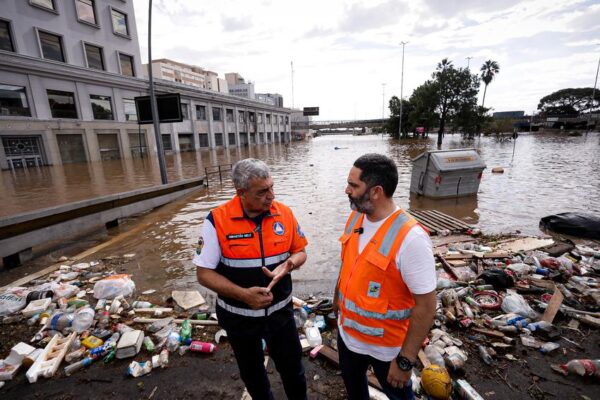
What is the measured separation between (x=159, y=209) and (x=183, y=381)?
350 inches

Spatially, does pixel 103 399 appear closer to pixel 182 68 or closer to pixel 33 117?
pixel 33 117

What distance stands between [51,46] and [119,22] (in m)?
7.72

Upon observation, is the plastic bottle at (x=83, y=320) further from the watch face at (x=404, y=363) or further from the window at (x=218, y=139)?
the window at (x=218, y=139)

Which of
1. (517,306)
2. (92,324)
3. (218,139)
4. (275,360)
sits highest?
(218,139)

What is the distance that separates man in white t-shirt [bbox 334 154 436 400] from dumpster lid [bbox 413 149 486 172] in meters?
9.94

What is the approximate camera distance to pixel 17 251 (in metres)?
5.80

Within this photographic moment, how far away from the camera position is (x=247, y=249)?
207 centimetres

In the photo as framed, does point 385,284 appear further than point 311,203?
No

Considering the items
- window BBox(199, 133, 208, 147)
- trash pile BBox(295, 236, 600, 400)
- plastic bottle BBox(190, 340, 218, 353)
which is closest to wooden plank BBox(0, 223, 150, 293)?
plastic bottle BBox(190, 340, 218, 353)

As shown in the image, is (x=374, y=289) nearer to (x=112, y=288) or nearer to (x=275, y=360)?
(x=275, y=360)

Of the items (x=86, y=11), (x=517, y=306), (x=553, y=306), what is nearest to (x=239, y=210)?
(x=517, y=306)

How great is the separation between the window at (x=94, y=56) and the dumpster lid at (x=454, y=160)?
29473 mm

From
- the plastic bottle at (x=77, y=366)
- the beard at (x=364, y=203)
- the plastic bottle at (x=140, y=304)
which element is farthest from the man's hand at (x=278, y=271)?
the plastic bottle at (x=140, y=304)

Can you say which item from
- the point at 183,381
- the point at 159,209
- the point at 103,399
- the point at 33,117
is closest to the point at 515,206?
the point at 183,381
